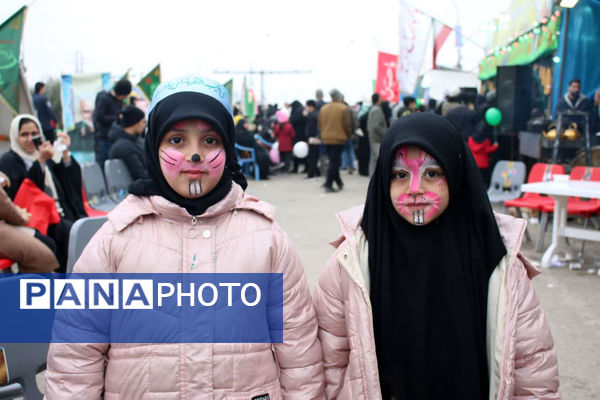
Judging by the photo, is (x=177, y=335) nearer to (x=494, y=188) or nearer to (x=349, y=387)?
(x=349, y=387)

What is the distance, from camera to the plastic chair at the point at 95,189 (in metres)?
5.97

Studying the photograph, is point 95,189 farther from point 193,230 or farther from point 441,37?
point 441,37

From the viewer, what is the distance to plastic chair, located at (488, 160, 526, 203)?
23.1 feet

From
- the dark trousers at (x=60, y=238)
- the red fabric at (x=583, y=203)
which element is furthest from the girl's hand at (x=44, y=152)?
the red fabric at (x=583, y=203)

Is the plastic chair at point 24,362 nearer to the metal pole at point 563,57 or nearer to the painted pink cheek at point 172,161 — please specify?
the painted pink cheek at point 172,161

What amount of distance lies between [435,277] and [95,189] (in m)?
5.32

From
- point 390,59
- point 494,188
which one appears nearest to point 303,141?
point 390,59

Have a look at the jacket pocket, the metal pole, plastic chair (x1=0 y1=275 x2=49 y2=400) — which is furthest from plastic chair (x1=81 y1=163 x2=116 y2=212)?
the metal pole

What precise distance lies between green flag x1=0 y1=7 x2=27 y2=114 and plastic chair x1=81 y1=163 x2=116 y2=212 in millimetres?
1407

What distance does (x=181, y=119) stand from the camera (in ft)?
5.02

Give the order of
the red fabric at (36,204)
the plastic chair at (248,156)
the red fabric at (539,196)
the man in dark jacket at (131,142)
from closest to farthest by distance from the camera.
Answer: the red fabric at (36,204)
the man in dark jacket at (131,142)
the red fabric at (539,196)
the plastic chair at (248,156)

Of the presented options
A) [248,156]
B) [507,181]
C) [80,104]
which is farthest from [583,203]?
[80,104]

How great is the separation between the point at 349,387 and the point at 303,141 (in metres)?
12.8

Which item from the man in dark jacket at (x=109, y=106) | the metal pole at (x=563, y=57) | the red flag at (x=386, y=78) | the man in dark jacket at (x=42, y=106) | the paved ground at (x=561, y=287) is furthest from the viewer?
the red flag at (x=386, y=78)
